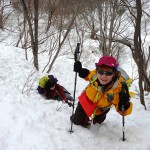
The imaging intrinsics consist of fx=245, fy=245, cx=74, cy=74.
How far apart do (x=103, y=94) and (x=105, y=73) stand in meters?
0.39

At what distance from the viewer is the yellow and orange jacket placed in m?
3.93

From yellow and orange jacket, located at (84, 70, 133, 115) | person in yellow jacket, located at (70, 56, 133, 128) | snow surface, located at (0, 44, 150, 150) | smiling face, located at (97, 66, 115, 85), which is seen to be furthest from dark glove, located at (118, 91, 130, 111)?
snow surface, located at (0, 44, 150, 150)

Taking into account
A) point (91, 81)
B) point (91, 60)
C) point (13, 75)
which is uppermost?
point (91, 81)

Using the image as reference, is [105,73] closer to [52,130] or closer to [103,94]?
[103,94]

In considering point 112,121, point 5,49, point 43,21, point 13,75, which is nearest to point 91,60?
point 43,21

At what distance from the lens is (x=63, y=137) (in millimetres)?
3861

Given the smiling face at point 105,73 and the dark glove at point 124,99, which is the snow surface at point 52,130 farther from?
the smiling face at point 105,73

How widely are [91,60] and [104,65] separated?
50.3ft

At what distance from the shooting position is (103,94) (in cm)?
408

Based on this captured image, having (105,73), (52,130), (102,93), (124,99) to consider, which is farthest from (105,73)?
(52,130)

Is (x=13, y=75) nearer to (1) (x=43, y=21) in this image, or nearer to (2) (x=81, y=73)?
(2) (x=81, y=73)

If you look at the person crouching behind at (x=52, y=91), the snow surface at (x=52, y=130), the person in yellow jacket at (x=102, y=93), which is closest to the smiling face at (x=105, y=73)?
the person in yellow jacket at (x=102, y=93)

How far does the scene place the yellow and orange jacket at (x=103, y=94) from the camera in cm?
393

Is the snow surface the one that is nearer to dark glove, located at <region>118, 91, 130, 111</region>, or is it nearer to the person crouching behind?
dark glove, located at <region>118, 91, 130, 111</region>
